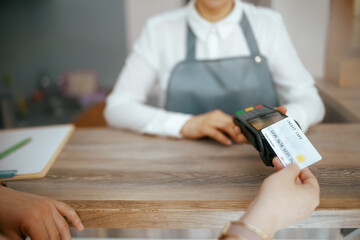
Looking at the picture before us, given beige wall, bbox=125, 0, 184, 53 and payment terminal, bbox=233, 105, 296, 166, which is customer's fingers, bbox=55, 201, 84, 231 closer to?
payment terminal, bbox=233, 105, 296, 166

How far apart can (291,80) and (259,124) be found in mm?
293

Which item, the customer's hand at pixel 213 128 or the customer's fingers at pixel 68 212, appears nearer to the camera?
the customer's fingers at pixel 68 212

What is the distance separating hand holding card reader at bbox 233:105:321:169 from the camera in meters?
0.46

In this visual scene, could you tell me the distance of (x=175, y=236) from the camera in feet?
1.73

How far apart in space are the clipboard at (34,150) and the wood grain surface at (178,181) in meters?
0.02

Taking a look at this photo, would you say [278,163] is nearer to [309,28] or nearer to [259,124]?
[259,124]

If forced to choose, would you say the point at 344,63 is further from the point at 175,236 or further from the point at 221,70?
the point at 175,236

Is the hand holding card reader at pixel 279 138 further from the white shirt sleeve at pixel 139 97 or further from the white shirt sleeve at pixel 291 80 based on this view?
the white shirt sleeve at pixel 139 97

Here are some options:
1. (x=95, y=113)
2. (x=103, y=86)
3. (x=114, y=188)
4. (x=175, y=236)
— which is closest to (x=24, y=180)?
(x=114, y=188)

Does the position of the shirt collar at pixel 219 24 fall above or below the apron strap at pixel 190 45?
above

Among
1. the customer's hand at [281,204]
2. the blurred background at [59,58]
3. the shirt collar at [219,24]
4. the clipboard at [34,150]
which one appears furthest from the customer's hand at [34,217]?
the blurred background at [59,58]

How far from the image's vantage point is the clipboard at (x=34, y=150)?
612 millimetres

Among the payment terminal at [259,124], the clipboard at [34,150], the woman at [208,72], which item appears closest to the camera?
the payment terminal at [259,124]

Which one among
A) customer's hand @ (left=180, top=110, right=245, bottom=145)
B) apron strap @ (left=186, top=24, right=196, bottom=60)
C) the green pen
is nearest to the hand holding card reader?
customer's hand @ (left=180, top=110, right=245, bottom=145)
